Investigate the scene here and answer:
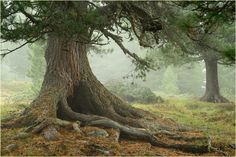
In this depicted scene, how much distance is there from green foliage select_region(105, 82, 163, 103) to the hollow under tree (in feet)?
40.4

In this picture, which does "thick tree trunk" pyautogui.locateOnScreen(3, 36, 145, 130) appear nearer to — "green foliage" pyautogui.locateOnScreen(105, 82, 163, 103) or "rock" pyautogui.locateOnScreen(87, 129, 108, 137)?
"rock" pyautogui.locateOnScreen(87, 129, 108, 137)

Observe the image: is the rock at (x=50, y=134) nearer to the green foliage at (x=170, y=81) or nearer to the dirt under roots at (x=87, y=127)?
the dirt under roots at (x=87, y=127)

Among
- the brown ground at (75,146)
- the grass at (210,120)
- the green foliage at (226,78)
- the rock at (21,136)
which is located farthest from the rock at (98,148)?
the green foliage at (226,78)

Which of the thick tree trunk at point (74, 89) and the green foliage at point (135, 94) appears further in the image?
the green foliage at point (135, 94)

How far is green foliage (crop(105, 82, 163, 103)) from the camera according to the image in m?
28.6

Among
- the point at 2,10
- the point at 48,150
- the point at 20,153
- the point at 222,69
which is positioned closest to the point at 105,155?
the point at 48,150

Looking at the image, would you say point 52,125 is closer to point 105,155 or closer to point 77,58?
point 105,155

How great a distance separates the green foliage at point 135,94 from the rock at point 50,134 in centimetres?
1757

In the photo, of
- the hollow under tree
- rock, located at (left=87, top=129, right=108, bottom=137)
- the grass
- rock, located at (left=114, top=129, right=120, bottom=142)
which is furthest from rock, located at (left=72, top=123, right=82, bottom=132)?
the grass

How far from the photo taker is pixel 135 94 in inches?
1173

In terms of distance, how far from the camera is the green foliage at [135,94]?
28.6m

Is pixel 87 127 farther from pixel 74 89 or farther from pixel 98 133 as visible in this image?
pixel 74 89

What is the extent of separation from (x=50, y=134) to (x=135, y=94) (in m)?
19.2

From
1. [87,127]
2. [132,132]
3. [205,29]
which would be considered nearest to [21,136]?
[87,127]
